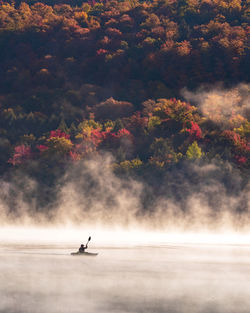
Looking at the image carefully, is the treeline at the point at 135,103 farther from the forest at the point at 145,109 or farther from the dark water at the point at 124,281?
the dark water at the point at 124,281

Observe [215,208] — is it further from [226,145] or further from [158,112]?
[158,112]

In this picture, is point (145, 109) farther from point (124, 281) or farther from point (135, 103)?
point (124, 281)

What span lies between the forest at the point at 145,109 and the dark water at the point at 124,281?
5347 centimetres

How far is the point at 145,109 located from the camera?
162 metres

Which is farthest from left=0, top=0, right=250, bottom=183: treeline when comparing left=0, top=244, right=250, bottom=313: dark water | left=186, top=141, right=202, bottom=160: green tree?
left=0, top=244, right=250, bottom=313: dark water

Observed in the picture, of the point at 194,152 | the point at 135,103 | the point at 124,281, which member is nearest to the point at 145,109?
the point at 135,103

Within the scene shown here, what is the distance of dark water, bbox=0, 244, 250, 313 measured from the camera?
41.8 metres

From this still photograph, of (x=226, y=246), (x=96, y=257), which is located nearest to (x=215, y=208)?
(x=226, y=246)

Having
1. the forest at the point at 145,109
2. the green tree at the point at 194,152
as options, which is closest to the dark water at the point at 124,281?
the green tree at the point at 194,152

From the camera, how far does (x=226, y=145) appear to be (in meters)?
130

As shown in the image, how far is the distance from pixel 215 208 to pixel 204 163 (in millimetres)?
8198

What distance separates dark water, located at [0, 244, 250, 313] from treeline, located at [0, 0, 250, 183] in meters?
57.0

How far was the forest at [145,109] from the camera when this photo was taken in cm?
12794

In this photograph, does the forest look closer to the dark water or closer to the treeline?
the treeline
